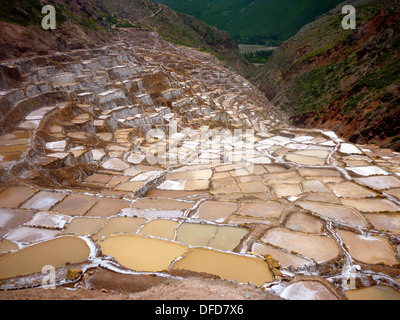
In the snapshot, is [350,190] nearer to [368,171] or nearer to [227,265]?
[368,171]

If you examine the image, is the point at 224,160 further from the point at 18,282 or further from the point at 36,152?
the point at 18,282

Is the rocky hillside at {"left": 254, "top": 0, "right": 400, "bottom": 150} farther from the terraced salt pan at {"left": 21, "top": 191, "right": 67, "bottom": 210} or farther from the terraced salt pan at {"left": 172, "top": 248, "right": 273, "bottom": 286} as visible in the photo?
the terraced salt pan at {"left": 21, "top": 191, "right": 67, "bottom": 210}

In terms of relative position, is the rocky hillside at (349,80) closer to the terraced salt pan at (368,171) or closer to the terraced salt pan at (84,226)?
the terraced salt pan at (368,171)

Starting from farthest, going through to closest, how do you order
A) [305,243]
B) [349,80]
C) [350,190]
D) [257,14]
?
[257,14], [349,80], [350,190], [305,243]

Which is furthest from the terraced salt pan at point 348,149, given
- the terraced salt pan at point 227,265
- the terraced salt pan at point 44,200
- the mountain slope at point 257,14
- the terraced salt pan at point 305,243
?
the mountain slope at point 257,14

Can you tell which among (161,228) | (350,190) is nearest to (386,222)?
(350,190)

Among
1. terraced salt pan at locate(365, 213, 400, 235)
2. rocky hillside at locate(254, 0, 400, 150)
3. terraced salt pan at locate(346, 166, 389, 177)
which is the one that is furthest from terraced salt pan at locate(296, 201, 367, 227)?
rocky hillside at locate(254, 0, 400, 150)
